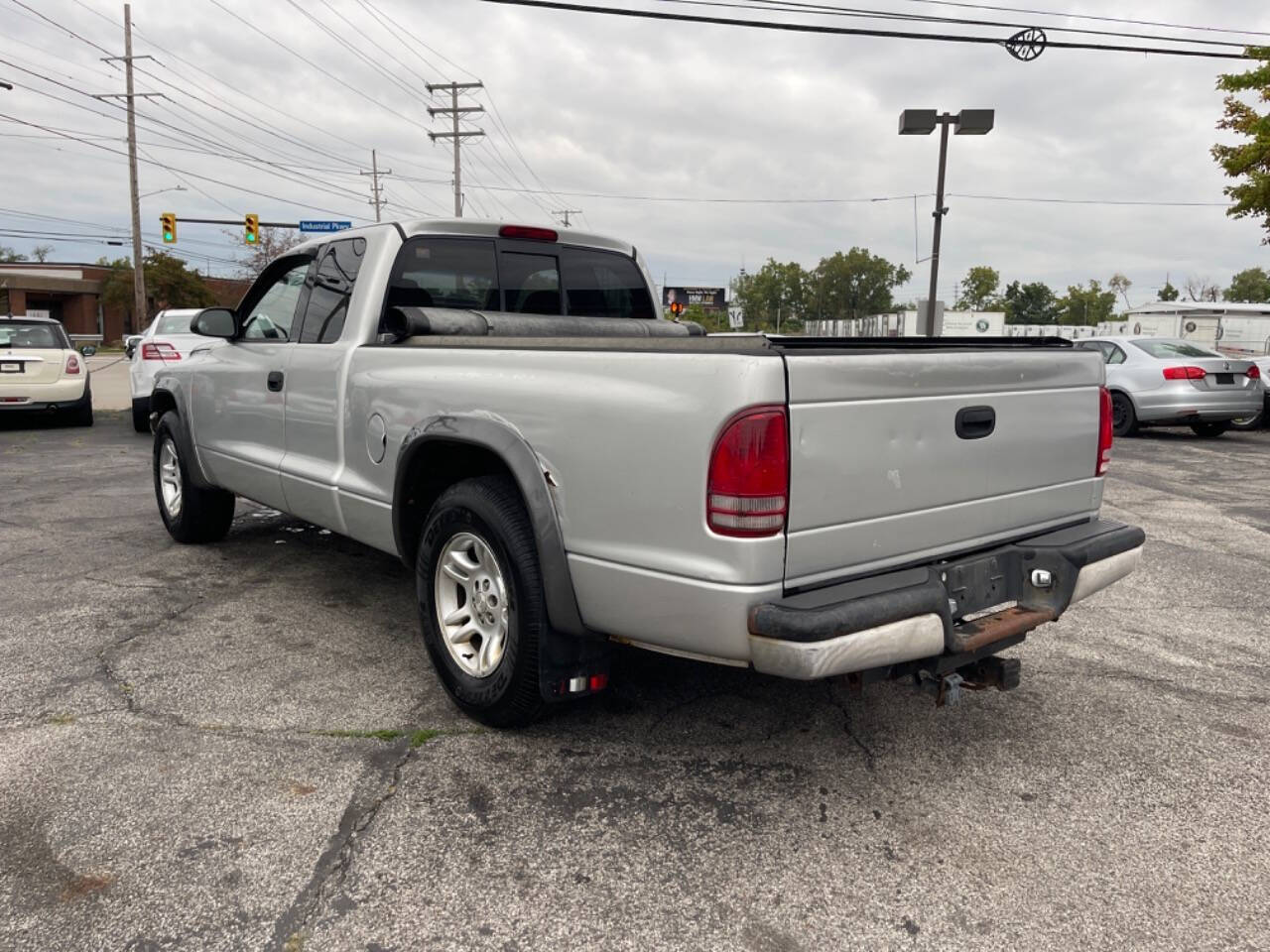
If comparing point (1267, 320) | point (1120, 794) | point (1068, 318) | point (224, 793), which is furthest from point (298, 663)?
point (1068, 318)

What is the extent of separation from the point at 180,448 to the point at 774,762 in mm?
4399

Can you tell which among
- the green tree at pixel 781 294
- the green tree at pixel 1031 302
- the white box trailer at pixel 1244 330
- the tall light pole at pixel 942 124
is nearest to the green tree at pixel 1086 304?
the green tree at pixel 1031 302

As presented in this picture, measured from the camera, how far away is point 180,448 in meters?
5.93

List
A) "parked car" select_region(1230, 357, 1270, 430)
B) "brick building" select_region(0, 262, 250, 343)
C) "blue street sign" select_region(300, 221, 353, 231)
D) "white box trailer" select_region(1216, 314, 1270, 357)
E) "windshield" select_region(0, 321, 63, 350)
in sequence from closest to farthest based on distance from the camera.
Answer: "windshield" select_region(0, 321, 63, 350) → "parked car" select_region(1230, 357, 1270, 430) → "blue street sign" select_region(300, 221, 353, 231) → "white box trailer" select_region(1216, 314, 1270, 357) → "brick building" select_region(0, 262, 250, 343)

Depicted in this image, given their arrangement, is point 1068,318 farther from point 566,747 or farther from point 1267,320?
point 566,747

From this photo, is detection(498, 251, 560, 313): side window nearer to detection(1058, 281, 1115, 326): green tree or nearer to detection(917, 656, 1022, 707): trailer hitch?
detection(917, 656, 1022, 707): trailer hitch

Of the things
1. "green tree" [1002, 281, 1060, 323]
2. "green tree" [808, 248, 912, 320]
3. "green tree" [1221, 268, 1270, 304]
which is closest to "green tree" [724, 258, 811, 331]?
"green tree" [808, 248, 912, 320]

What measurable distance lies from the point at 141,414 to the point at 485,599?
38.7 ft

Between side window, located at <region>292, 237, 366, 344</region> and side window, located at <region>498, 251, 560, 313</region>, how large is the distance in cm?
70

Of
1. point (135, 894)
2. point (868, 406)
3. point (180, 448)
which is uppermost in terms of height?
point (868, 406)

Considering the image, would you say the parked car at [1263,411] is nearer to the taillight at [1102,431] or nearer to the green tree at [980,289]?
the taillight at [1102,431]

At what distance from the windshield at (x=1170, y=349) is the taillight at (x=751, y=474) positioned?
501 inches

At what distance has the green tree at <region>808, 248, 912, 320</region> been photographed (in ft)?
368

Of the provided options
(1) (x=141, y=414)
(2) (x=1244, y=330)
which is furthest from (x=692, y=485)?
(2) (x=1244, y=330)
